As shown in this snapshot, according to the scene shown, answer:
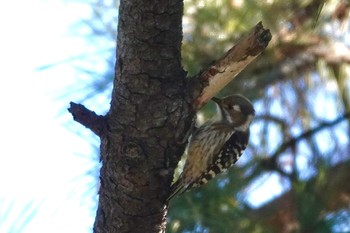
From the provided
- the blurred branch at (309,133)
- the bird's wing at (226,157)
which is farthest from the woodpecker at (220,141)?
the blurred branch at (309,133)

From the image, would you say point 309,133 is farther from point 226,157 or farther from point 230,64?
point 230,64

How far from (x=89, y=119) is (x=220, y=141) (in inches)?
35.3

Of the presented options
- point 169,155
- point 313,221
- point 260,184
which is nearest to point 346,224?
point 313,221

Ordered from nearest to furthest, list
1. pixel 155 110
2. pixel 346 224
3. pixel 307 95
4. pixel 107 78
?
pixel 155 110, pixel 346 224, pixel 107 78, pixel 307 95

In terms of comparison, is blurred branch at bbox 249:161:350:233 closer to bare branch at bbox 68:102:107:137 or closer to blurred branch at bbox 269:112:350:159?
blurred branch at bbox 269:112:350:159

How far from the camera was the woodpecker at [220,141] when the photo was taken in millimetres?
2223

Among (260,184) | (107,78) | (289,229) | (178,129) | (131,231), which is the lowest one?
(131,231)

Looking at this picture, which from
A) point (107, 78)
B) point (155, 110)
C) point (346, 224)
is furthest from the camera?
point (107, 78)

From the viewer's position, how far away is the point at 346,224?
6.70 feet

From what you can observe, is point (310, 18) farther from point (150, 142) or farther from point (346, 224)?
point (150, 142)

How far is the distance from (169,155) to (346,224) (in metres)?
0.62

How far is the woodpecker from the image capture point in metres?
2.22

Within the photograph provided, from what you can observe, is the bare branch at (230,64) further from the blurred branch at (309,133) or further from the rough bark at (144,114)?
the blurred branch at (309,133)

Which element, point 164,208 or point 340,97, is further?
point 340,97
